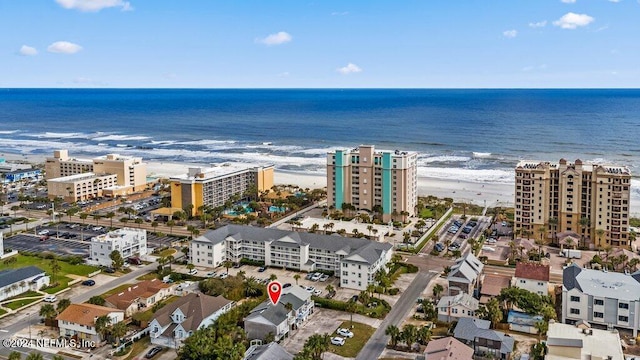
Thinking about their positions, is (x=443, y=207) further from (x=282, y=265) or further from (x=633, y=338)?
(x=633, y=338)

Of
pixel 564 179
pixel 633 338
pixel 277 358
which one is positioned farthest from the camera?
pixel 564 179

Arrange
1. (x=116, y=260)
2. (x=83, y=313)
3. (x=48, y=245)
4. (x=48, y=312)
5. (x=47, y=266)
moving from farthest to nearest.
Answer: (x=48, y=245) < (x=47, y=266) < (x=116, y=260) < (x=48, y=312) < (x=83, y=313)

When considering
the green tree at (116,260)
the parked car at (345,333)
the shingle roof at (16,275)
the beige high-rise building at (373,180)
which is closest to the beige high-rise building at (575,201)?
the beige high-rise building at (373,180)

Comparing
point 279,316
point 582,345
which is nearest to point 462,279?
point 582,345

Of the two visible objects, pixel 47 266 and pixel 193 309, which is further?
pixel 47 266

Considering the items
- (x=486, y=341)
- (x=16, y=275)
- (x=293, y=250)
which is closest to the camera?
(x=486, y=341)

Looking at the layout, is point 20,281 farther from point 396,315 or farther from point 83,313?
point 396,315

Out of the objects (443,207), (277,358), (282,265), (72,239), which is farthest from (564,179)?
(72,239)
